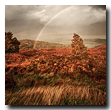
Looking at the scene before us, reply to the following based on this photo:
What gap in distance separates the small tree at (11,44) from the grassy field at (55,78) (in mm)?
221

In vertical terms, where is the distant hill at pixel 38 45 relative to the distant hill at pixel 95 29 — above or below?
below

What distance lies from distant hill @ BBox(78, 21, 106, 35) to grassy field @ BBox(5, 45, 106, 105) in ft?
2.18

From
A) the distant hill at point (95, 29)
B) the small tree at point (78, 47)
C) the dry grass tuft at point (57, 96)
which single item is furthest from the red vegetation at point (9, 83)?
the distant hill at point (95, 29)

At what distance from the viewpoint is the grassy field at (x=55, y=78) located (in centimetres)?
185

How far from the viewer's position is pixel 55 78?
2.41 meters

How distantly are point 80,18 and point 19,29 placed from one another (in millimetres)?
2685

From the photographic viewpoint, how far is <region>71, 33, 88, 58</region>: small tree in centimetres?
269

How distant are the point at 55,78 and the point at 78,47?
1616mm

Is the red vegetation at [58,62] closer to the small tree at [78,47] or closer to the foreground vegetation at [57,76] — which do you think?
the foreground vegetation at [57,76]

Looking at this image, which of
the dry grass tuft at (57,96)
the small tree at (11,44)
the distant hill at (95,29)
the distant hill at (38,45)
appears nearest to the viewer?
the dry grass tuft at (57,96)

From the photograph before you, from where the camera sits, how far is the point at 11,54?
2.82m

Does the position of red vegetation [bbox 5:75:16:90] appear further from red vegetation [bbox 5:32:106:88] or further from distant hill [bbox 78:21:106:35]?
distant hill [bbox 78:21:106:35]

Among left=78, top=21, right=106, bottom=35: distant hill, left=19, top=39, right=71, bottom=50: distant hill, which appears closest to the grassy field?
left=19, top=39, right=71, bottom=50: distant hill

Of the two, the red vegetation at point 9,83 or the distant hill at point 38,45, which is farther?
the distant hill at point 38,45
